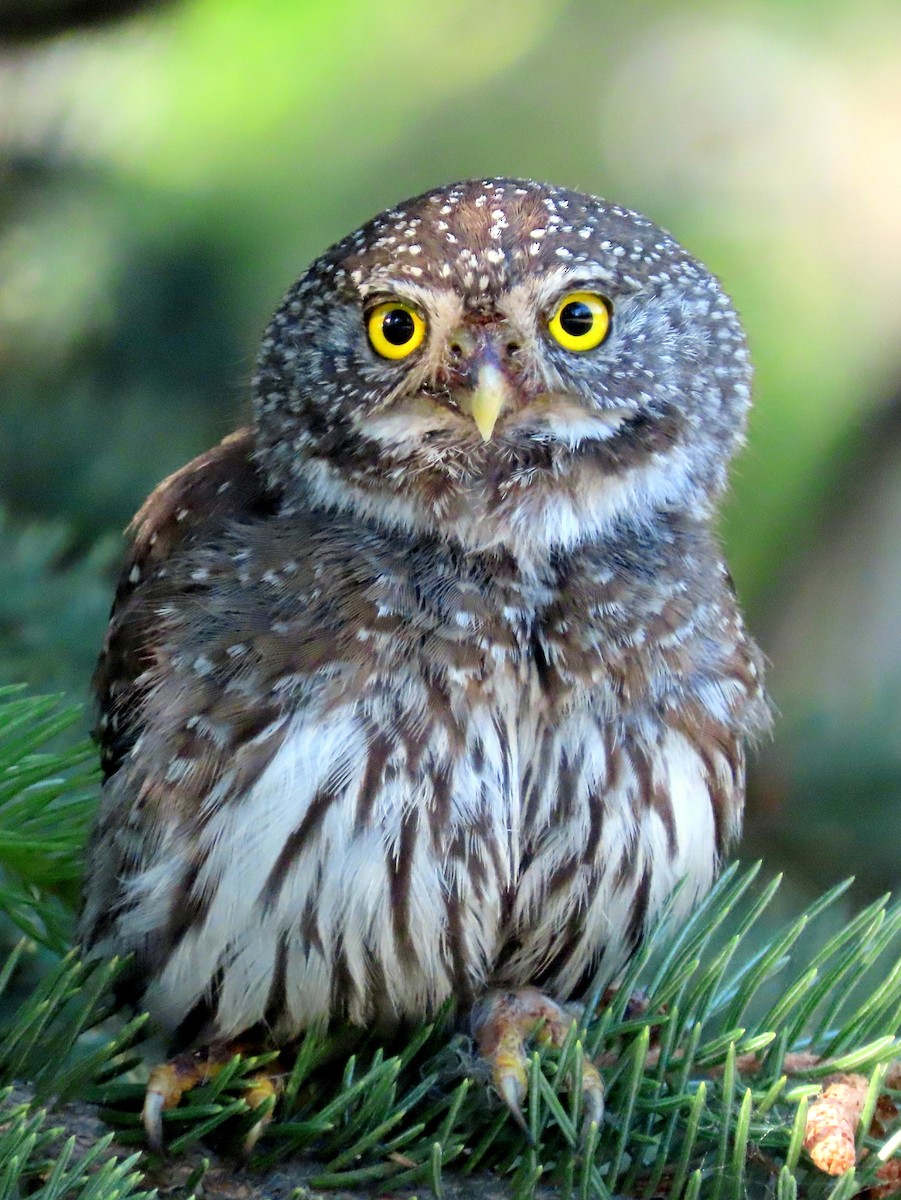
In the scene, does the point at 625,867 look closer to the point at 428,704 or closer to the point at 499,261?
the point at 428,704

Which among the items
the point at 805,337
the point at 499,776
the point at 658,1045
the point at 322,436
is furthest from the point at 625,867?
the point at 805,337

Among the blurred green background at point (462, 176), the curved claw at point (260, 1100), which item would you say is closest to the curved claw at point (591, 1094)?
the curved claw at point (260, 1100)

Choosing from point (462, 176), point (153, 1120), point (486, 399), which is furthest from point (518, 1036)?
point (462, 176)

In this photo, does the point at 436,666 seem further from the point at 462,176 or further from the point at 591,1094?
the point at 462,176

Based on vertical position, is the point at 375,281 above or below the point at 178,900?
above

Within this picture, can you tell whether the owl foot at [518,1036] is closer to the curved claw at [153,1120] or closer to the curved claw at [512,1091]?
the curved claw at [512,1091]

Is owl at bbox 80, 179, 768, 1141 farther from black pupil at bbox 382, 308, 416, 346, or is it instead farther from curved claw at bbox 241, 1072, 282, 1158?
curved claw at bbox 241, 1072, 282, 1158

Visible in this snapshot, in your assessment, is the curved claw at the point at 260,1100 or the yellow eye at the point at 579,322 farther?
the yellow eye at the point at 579,322
